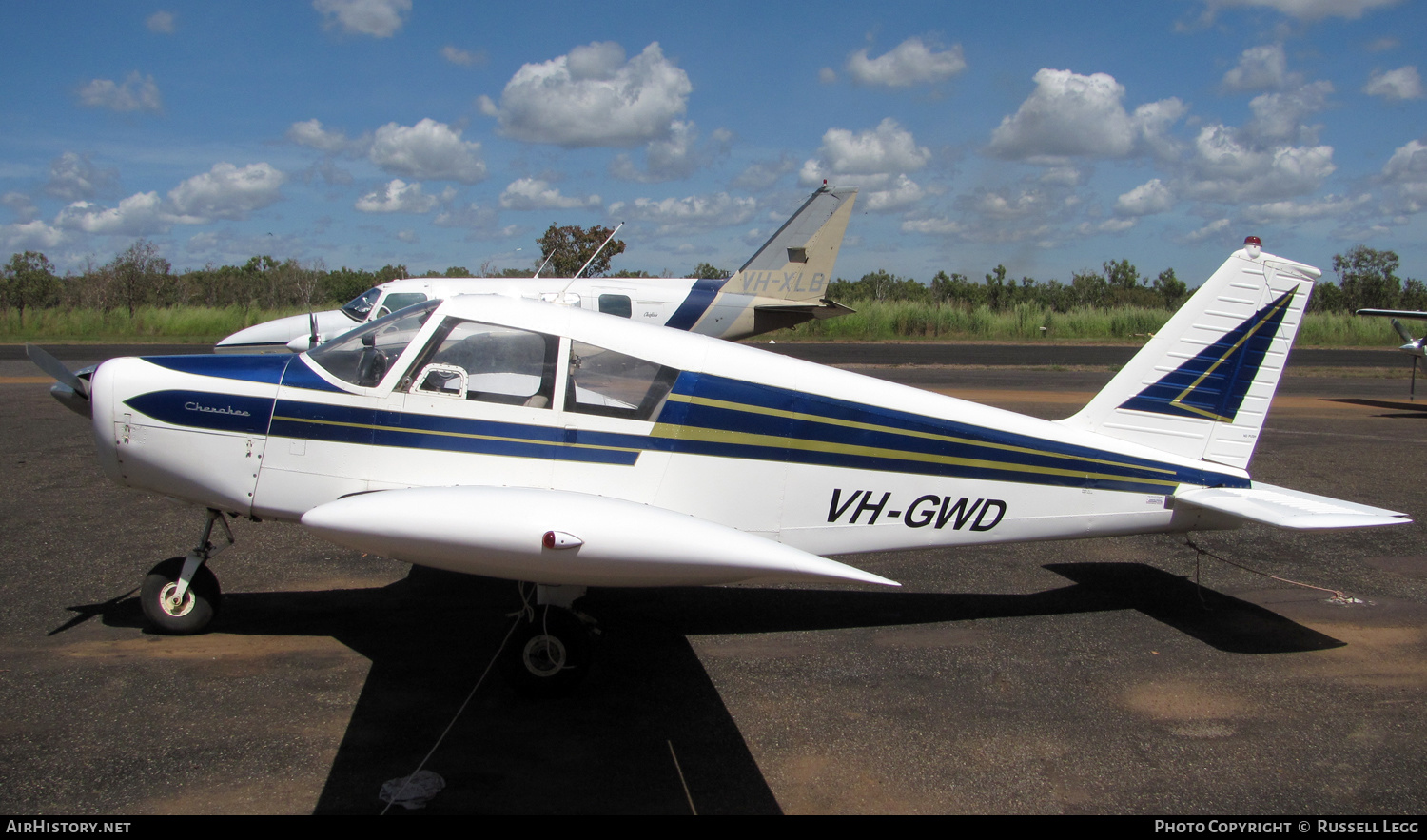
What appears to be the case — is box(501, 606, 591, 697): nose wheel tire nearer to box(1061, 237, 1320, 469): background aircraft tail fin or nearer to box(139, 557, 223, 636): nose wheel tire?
box(139, 557, 223, 636): nose wheel tire

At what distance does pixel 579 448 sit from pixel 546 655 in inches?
45.1

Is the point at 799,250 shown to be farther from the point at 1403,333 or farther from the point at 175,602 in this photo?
the point at 175,602

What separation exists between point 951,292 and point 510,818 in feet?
183

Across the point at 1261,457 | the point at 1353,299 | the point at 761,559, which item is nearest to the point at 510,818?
the point at 761,559

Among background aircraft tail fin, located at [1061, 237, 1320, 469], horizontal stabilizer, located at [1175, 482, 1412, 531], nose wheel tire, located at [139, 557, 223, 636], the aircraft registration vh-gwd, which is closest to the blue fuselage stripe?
the aircraft registration vh-gwd

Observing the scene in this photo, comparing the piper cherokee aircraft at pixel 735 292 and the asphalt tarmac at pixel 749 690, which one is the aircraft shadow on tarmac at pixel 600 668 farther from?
the piper cherokee aircraft at pixel 735 292

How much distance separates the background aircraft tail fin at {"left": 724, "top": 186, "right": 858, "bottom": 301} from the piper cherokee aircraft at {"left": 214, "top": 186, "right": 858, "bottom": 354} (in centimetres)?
2

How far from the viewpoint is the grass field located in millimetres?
31594

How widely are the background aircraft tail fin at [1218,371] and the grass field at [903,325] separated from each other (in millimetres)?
26179

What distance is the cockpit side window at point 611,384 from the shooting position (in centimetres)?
482

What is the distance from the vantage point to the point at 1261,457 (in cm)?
1170

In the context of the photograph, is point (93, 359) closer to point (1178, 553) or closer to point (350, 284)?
point (1178, 553)

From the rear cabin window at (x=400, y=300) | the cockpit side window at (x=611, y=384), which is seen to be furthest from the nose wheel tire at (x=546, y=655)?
the rear cabin window at (x=400, y=300)

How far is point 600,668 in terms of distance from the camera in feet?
16.6
